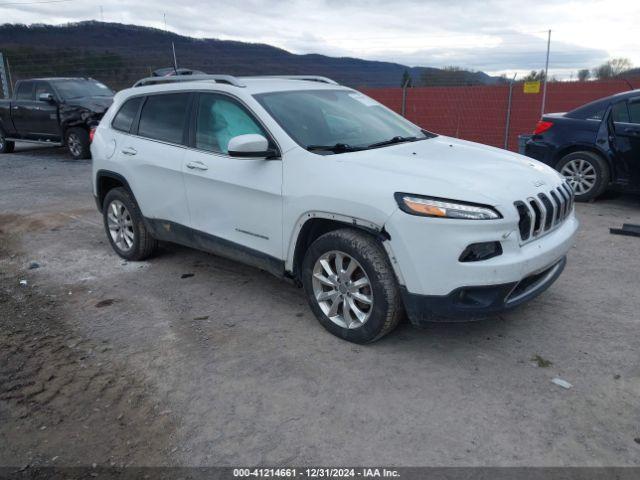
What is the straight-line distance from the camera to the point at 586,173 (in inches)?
292

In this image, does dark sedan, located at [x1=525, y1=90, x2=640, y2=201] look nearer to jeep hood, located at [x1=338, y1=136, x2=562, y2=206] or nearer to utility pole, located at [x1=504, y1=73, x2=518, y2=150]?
jeep hood, located at [x1=338, y1=136, x2=562, y2=206]

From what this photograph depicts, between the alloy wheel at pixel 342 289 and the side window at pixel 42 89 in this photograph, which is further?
the side window at pixel 42 89

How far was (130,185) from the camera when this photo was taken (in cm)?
510

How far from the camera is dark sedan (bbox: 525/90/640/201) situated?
693 cm

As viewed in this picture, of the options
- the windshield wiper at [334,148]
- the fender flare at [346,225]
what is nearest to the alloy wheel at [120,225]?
the fender flare at [346,225]

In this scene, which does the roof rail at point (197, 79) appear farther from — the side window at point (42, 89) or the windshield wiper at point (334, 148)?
the side window at point (42, 89)

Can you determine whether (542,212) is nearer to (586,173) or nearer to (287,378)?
(287,378)

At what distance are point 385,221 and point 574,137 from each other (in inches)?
214

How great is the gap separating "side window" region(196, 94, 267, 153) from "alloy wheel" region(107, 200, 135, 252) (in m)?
1.44

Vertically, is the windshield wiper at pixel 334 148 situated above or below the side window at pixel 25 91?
below

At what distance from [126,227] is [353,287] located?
9.64ft

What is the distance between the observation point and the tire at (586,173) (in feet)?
23.7

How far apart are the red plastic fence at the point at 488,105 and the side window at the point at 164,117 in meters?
10.2

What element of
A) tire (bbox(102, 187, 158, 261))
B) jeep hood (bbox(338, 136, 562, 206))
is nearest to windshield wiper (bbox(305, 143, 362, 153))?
jeep hood (bbox(338, 136, 562, 206))
